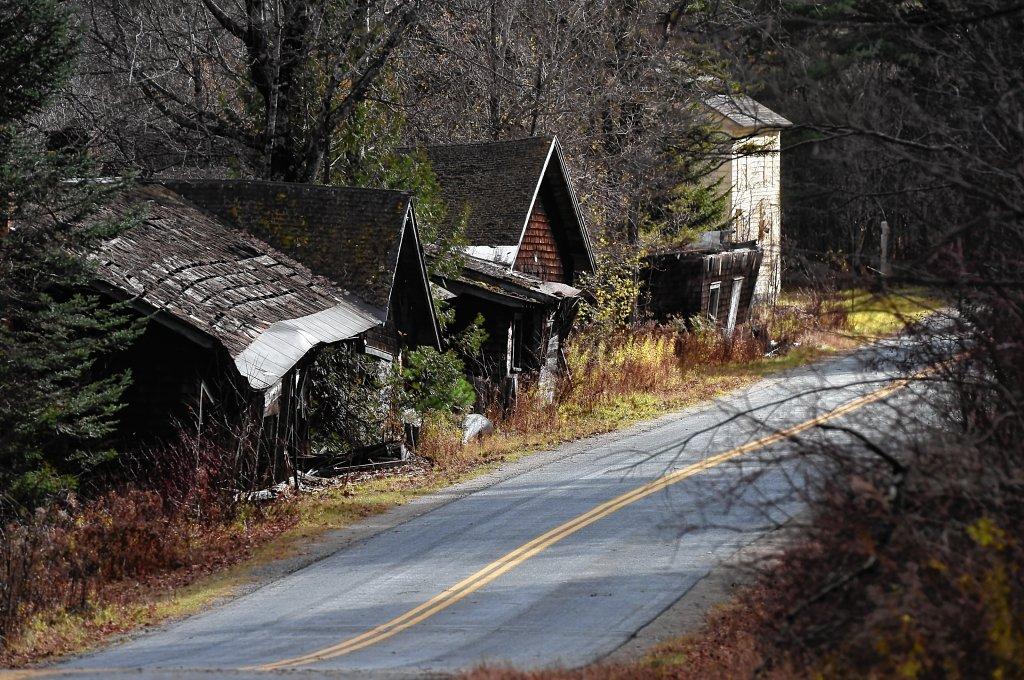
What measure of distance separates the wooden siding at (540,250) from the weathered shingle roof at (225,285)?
911 cm

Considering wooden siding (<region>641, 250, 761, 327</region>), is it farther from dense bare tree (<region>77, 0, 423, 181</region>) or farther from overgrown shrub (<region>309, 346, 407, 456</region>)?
overgrown shrub (<region>309, 346, 407, 456</region>)

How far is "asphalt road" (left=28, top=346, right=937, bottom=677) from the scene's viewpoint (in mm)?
10359

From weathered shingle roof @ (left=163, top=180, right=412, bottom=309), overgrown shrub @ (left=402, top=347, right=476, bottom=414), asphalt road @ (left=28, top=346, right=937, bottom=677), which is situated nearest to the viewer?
asphalt road @ (left=28, top=346, right=937, bottom=677)

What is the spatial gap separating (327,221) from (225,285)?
4.02 meters

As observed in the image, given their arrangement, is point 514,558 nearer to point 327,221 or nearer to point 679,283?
point 327,221

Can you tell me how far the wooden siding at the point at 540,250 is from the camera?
30.3 metres

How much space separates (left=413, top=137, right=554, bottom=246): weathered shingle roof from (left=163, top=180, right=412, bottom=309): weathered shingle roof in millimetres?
5778

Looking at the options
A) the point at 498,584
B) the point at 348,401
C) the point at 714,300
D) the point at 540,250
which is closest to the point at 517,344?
the point at 540,250

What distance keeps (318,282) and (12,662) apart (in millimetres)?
10742

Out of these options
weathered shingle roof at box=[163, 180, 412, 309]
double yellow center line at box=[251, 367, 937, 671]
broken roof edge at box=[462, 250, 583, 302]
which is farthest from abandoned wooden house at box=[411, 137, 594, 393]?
double yellow center line at box=[251, 367, 937, 671]

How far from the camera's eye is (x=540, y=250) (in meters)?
31.0

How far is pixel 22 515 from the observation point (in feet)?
50.2

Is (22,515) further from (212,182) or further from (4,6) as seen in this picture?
(212,182)

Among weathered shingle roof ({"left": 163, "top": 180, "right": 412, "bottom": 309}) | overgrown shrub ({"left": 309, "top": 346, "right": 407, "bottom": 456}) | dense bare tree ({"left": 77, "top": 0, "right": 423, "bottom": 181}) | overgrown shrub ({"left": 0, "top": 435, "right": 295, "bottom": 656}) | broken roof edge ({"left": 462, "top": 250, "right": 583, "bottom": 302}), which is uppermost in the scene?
dense bare tree ({"left": 77, "top": 0, "right": 423, "bottom": 181})
